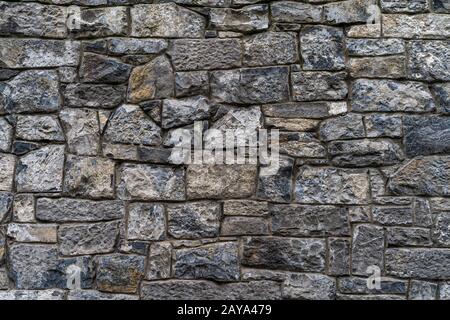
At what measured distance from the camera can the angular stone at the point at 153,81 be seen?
340 centimetres

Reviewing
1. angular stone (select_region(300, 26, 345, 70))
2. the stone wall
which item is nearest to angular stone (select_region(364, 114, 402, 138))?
the stone wall

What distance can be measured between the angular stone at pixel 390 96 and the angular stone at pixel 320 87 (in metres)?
0.09

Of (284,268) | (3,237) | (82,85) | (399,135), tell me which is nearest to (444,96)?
(399,135)

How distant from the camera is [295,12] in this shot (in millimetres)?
3406

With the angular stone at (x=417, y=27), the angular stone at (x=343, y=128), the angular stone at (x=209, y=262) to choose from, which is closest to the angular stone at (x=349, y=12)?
the angular stone at (x=417, y=27)

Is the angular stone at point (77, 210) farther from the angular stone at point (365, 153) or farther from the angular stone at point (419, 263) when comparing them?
the angular stone at point (419, 263)

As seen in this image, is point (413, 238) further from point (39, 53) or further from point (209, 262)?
point (39, 53)

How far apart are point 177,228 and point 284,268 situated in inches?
27.7

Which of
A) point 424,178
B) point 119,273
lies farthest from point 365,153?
point 119,273

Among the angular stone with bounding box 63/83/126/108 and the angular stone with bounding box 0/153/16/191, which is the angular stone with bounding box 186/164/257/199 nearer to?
the angular stone with bounding box 63/83/126/108

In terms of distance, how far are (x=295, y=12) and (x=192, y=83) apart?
2.59 feet

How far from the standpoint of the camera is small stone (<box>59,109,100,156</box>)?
338 centimetres

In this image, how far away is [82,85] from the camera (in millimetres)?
3408

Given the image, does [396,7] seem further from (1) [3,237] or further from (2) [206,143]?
(1) [3,237]
